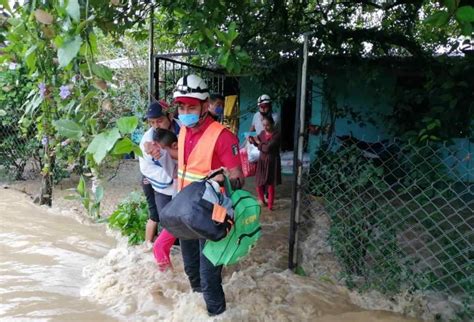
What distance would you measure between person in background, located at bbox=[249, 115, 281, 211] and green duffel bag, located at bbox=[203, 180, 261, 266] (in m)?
3.39

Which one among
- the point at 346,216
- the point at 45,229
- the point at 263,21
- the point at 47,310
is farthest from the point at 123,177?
the point at 346,216

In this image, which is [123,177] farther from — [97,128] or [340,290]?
[97,128]

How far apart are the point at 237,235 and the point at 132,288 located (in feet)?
4.61

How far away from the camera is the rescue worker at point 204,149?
295cm

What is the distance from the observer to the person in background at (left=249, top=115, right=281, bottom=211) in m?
6.30

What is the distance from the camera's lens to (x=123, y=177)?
8844mm

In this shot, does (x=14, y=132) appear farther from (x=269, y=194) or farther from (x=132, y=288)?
(x=132, y=288)

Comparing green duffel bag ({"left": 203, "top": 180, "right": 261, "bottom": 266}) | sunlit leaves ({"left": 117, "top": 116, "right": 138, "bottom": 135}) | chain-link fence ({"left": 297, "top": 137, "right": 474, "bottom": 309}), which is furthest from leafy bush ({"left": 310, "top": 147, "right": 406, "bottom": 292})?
sunlit leaves ({"left": 117, "top": 116, "right": 138, "bottom": 135})

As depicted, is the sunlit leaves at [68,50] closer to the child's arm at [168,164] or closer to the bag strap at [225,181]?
the bag strap at [225,181]

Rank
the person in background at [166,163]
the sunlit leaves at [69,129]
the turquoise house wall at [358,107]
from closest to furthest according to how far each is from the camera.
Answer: the sunlit leaves at [69,129], the person in background at [166,163], the turquoise house wall at [358,107]

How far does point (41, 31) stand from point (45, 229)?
12.5 feet

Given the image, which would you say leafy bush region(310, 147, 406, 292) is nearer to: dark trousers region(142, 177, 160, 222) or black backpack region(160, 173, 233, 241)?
black backpack region(160, 173, 233, 241)

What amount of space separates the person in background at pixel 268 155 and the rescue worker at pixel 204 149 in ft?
10.6

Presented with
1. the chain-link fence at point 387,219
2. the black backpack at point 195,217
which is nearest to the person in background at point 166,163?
the black backpack at point 195,217
